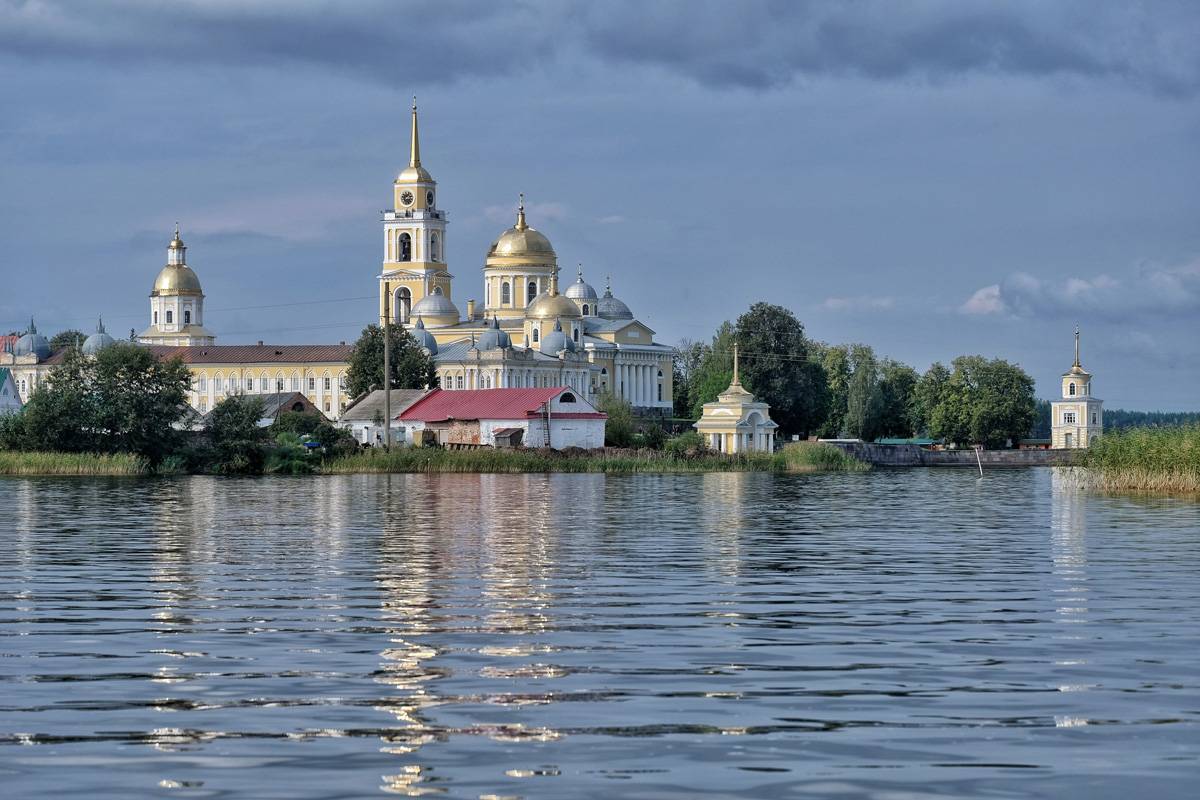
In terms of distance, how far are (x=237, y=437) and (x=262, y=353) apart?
7517cm

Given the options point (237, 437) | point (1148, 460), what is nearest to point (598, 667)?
point (1148, 460)

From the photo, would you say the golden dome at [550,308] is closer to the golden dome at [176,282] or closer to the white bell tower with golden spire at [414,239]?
the white bell tower with golden spire at [414,239]

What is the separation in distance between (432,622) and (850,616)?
139 inches

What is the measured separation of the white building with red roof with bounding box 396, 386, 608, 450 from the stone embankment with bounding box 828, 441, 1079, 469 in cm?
1870

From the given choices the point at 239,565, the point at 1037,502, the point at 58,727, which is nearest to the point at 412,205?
the point at 1037,502

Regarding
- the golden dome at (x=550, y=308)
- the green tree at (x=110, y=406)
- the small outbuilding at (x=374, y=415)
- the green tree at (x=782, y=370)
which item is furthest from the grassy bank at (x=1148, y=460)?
the golden dome at (x=550, y=308)

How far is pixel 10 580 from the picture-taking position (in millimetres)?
19469

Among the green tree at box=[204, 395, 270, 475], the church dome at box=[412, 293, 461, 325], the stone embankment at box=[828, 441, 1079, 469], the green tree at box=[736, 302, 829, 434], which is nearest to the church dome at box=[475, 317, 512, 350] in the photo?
the church dome at box=[412, 293, 461, 325]

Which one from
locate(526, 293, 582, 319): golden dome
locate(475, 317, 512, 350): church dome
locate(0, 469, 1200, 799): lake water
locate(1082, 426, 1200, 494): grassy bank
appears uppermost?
locate(526, 293, 582, 319): golden dome

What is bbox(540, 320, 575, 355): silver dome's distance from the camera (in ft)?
435

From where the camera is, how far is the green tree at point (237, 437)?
66875 mm

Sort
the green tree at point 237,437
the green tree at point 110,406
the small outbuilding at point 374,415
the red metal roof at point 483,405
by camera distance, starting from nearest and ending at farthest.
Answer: the green tree at point 110,406 < the green tree at point 237,437 < the red metal roof at point 483,405 < the small outbuilding at point 374,415

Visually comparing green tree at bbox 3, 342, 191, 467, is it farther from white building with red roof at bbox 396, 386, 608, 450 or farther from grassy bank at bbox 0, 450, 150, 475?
white building with red roof at bbox 396, 386, 608, 450

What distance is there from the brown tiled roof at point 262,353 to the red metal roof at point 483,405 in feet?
147
